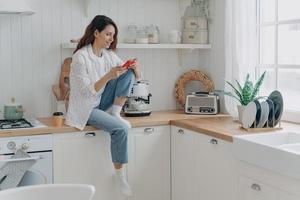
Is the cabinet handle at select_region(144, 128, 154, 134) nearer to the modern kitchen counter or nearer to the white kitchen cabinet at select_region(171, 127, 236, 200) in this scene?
the modern kitchen counter

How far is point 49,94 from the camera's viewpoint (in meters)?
3.54

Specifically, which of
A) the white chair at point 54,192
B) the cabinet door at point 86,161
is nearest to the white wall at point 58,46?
the cabinet door at point 86,161

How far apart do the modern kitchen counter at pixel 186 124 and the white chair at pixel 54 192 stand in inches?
50.0

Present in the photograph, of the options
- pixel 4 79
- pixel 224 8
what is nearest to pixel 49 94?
pixel 4 79

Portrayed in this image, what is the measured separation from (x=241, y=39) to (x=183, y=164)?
3.30 ft

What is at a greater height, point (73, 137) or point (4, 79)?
point (4, 79)

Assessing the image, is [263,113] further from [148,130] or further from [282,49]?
[148,130]

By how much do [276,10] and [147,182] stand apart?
5.07ft

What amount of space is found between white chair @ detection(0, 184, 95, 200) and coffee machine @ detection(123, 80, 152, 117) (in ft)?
6.20

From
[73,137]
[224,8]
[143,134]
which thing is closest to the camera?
[73,137]

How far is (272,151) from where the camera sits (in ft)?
7.59

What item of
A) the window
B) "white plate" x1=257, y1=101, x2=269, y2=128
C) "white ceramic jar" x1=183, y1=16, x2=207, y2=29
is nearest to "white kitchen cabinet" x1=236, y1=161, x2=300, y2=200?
"white plate" x1=257, y1=101, x2=269, y2=128

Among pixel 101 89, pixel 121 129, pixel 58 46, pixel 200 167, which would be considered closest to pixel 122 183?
pixel 121 129

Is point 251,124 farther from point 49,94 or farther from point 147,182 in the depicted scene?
point 49,94
